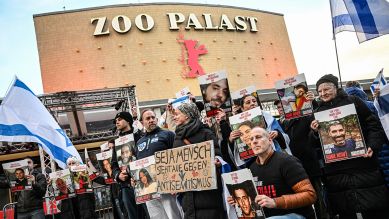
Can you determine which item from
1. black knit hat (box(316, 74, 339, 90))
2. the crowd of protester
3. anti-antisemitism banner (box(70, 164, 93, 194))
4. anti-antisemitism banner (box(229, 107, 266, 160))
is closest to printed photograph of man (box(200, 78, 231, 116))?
the crowd of protester

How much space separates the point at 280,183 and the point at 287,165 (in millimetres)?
152

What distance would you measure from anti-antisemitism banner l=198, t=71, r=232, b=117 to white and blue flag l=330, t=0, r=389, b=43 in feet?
7.24

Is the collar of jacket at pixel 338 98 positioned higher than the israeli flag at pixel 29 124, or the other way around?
the israeli flag at pixel 29 124

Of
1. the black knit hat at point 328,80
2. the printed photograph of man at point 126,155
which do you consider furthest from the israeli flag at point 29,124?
the black knit hat at point 328,80

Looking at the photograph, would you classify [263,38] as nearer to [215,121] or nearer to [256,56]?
[256,56]

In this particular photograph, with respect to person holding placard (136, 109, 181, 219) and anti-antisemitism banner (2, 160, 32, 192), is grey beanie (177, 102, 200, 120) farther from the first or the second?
anti-antisemitism banner (2, 160, 32, 192)

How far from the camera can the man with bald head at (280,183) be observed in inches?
112

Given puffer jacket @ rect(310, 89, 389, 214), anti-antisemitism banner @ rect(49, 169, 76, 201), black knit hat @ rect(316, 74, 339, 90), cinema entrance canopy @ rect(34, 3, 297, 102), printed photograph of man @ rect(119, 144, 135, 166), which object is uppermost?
cinema entrance canopy @ rect(34, 3, 297, 102)

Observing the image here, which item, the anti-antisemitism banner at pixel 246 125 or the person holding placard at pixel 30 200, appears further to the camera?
the person holding placard at pixel 30 200

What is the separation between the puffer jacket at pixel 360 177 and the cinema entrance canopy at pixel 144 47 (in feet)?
64.1

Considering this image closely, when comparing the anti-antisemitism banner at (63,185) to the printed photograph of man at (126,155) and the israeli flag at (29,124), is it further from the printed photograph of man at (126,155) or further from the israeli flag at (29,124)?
the printed photograph of man at (126,155)

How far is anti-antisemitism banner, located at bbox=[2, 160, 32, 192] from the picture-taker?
7.30m

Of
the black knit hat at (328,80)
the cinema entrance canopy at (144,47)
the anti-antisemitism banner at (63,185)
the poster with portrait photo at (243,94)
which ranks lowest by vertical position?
the anti-antisemitism banner at (63,185)

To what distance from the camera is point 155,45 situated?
25.7 meters
